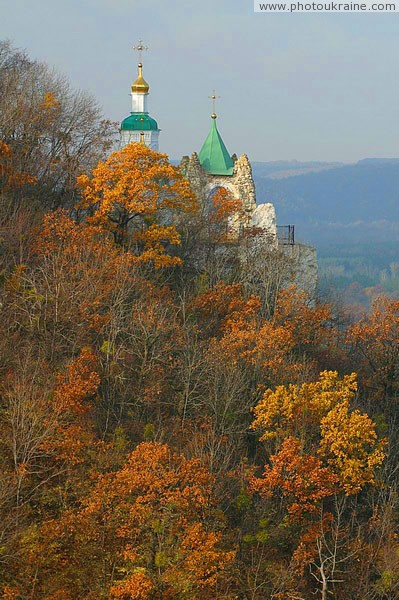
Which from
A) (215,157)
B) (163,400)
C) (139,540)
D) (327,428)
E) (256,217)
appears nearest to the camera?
(139,540)

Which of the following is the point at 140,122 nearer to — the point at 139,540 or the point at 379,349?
the point at 379,349

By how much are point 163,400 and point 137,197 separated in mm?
11154

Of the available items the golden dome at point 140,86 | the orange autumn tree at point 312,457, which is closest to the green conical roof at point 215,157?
the golden dome at point 140,86

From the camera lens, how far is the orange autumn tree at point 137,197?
4112cm

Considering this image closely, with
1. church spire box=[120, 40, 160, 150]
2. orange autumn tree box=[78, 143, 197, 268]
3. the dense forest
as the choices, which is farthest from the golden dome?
orange autumn tree box=[78, 143, 197, 268]

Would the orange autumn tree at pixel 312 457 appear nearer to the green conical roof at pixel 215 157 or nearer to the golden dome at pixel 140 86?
the green conical roof at pixel 215 157

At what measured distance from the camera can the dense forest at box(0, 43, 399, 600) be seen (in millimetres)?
25578

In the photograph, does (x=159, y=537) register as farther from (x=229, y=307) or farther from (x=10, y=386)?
(x=229, y=307)

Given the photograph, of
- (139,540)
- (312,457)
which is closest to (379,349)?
(312,457)

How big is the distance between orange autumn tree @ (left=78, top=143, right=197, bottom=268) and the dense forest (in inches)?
4.0

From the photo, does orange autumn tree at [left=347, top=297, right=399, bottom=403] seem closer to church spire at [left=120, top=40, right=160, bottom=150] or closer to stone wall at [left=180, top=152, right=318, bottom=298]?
stone wall at [left=180, top=152, right=318, bottom=298]

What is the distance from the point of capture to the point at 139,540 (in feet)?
85.1

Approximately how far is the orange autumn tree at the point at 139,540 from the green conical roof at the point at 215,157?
2696 centimetres

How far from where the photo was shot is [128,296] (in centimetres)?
3575
